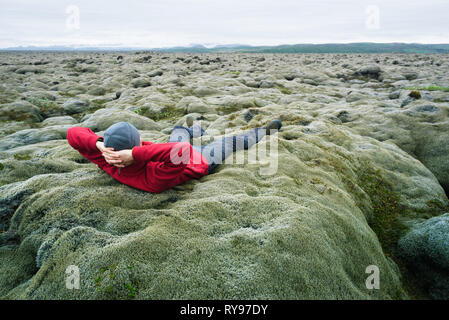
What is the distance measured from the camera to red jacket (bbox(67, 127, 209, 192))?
5352mm

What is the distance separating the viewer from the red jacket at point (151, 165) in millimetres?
5352

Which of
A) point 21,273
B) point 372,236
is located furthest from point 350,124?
point 21,273

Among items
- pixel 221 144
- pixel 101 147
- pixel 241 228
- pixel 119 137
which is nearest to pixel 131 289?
pixel 241 228

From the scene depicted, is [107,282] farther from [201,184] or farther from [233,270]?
[201,184]

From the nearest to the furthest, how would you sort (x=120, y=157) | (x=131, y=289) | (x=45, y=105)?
(x=131, y=289) → (x=120, y=157) → (x=45, y=105)

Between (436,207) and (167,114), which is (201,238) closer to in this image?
(436,207)

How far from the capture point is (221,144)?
848 cm

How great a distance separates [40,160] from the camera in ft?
24.0

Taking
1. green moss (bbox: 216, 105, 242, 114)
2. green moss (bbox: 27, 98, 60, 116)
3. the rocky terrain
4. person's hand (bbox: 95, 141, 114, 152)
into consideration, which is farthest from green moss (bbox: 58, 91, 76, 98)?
person's hand (bbox: 95, 141, 114, 152)

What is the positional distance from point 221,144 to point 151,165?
11.2ft

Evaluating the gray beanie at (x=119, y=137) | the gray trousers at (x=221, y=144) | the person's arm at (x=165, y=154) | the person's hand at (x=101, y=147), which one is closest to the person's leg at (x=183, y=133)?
the gray trousers at (x=221, y=144)

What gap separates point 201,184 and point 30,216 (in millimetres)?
3678

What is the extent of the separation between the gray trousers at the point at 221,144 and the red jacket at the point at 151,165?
0.88 m
